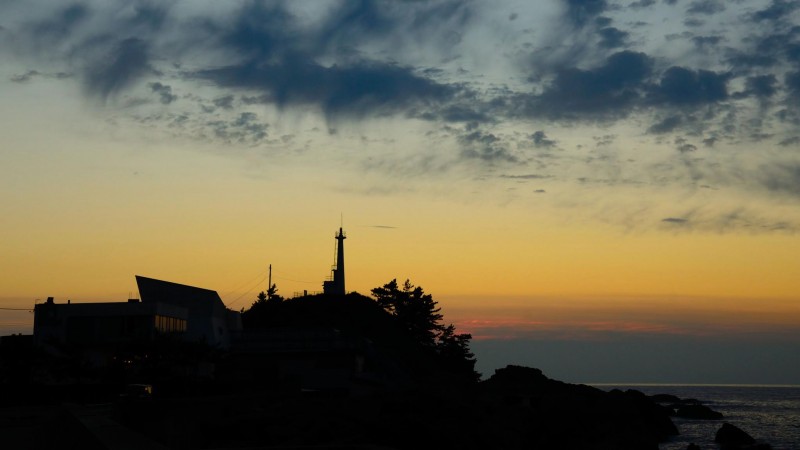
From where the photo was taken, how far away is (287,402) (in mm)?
51844

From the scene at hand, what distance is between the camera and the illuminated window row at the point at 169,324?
70650 millimetres

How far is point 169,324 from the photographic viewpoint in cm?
7325

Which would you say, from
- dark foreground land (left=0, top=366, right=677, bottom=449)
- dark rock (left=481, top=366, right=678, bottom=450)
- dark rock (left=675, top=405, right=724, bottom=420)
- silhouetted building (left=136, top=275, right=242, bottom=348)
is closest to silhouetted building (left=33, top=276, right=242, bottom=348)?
silhouetted building (left=136, top=275, right=242, bottom=348)

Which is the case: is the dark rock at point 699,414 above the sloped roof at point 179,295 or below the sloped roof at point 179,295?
below

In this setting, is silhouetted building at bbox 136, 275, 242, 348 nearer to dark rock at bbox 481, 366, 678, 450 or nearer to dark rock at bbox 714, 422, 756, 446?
dark rock at bbox 481, 366, 678, 450

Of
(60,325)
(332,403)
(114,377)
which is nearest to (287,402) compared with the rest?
(332,403)

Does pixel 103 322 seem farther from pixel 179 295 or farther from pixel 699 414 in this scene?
pixel 699 414

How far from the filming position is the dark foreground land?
29298mm

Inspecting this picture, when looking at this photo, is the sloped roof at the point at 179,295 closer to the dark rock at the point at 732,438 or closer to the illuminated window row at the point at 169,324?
the illuminated window row at the point at 169,324

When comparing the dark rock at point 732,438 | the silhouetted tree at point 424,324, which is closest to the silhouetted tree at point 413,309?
the silhouetted tree at point 424,324

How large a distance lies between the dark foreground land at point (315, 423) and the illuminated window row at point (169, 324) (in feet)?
48.9

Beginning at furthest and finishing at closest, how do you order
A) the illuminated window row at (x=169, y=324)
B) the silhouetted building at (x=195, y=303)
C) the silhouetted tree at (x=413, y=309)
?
the silhouetted tree at (x=413, y=309) < the silhouetted building at (x=195, y=303) < the illuminated window row at (x=169, y=324)

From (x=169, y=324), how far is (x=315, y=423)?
3308 centimetres

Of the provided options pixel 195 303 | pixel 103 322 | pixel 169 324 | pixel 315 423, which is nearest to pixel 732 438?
pixel 195 303
